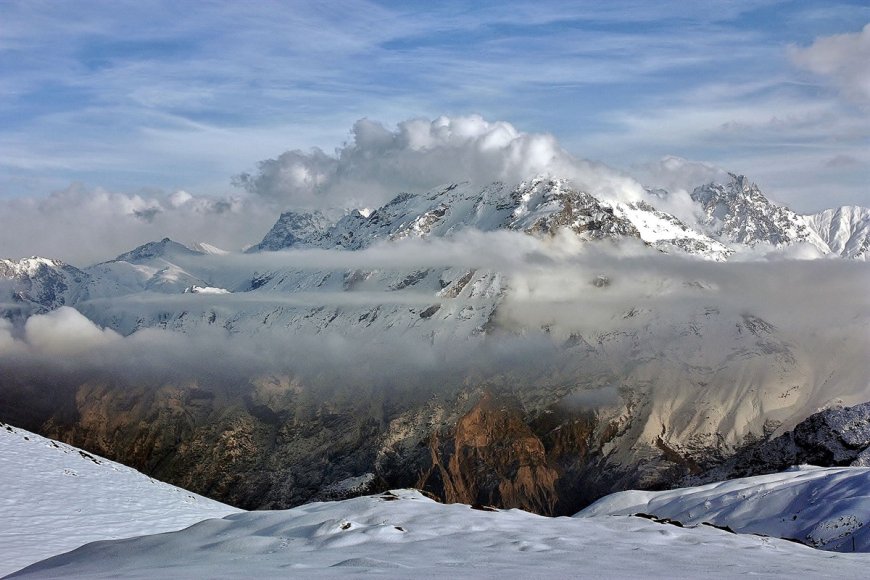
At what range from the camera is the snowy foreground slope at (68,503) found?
160 ft

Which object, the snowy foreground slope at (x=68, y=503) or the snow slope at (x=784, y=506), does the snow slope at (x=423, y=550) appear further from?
the snow slope at (x=784, y=506)

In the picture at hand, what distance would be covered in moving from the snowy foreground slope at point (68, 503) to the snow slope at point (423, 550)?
295 inches

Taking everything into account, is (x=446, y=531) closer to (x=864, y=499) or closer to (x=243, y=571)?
(x=243, y=571)

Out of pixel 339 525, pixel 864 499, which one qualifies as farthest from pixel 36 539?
pixel 864 499

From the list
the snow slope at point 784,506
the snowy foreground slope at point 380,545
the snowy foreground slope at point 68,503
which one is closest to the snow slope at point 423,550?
the snowy foreground slope at point 380,545

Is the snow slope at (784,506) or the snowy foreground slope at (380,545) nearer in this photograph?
the snowy foreground slope at (380,545)

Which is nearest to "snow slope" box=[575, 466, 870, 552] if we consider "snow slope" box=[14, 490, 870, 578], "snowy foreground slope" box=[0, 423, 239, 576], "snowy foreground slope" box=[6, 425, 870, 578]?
"snowy foreground slope" box=[0, 423, 239, 576]

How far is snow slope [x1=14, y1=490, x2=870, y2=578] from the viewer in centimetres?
3612

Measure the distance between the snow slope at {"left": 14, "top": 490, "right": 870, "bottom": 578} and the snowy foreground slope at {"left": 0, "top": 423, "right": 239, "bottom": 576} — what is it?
750cm

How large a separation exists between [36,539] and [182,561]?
14056mm

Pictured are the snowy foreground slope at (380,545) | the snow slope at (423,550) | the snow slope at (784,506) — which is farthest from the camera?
the snow slope at (784,506)

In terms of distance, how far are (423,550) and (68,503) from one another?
2832 centimetres

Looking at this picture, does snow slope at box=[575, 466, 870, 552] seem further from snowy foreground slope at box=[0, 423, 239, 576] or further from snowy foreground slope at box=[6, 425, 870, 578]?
snowy foreground slope at box=[6, 425, 870, 578]

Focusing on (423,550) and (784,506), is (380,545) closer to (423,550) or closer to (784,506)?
(423,550)
